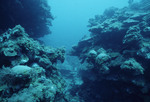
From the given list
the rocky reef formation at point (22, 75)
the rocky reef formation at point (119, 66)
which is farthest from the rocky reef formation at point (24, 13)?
the rocky reef formation at point (119, 66)

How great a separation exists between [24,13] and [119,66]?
27.7 ft

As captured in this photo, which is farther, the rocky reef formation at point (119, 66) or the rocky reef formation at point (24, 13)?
the rocky reef formation at point (24, 13)

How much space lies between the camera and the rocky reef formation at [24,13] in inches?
315

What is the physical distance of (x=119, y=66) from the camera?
5680 mm

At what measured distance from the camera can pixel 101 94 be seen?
6965 mm

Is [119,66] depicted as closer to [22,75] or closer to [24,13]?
[22,75]

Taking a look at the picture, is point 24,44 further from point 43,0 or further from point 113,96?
point 43,0

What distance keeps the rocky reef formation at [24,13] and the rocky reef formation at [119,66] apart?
5079 mm

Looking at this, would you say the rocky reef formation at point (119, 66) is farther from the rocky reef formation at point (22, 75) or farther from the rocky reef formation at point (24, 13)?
the rocky reef formation at point (24, 13)

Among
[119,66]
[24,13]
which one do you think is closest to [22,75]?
[119,66]

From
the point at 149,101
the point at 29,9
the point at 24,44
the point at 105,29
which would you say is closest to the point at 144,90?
the point at 149,101

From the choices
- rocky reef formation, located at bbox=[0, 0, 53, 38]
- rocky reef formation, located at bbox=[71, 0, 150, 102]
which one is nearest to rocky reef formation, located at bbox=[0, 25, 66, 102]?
rocky reef formation, located at bbox=[71, 0, 150, 102]

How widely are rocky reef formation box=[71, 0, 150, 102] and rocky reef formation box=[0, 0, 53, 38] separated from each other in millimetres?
5079

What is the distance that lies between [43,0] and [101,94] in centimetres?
915
